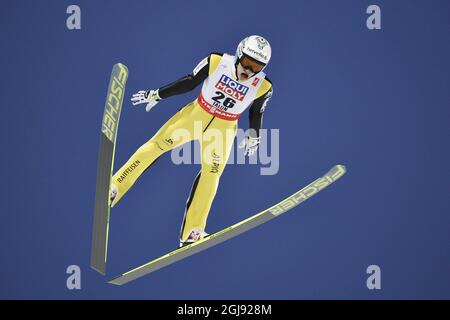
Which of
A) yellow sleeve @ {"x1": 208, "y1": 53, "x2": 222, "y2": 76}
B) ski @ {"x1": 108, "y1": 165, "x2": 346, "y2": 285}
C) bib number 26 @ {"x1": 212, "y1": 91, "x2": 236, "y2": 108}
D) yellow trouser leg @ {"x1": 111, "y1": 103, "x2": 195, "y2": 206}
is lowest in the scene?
ski @ {"x1": 108, "y1": 165, "x2": 346, "y2": 285}

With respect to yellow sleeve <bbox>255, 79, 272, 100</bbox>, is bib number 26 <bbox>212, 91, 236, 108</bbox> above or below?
below

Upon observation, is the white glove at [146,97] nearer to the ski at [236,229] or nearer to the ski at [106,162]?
the ski at [106,162]

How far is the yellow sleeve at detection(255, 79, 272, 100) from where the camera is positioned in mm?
5770

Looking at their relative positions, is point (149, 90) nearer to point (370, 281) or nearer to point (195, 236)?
point (195, 236)

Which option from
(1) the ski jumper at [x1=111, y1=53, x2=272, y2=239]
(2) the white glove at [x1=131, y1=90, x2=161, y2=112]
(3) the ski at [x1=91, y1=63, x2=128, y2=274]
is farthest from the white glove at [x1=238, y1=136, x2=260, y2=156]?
(3) the ski at [x1=91, y1=63, x2=128, y2=274]

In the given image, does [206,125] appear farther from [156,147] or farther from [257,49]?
[257,49]

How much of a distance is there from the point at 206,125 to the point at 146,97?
41cm

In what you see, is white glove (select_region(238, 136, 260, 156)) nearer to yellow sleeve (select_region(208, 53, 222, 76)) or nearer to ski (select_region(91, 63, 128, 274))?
yellow sleeve (select_region(208, 53, 222, 76))

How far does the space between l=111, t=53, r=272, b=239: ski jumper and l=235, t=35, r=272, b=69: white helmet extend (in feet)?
0.50

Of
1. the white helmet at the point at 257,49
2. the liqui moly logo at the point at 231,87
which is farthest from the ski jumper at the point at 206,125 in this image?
the white helmet at the point at 257,49

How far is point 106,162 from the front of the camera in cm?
545

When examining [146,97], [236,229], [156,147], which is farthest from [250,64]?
[236,229]

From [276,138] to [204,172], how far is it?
0.64 metres

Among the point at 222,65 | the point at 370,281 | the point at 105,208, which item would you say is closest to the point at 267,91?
the point at 222,65
